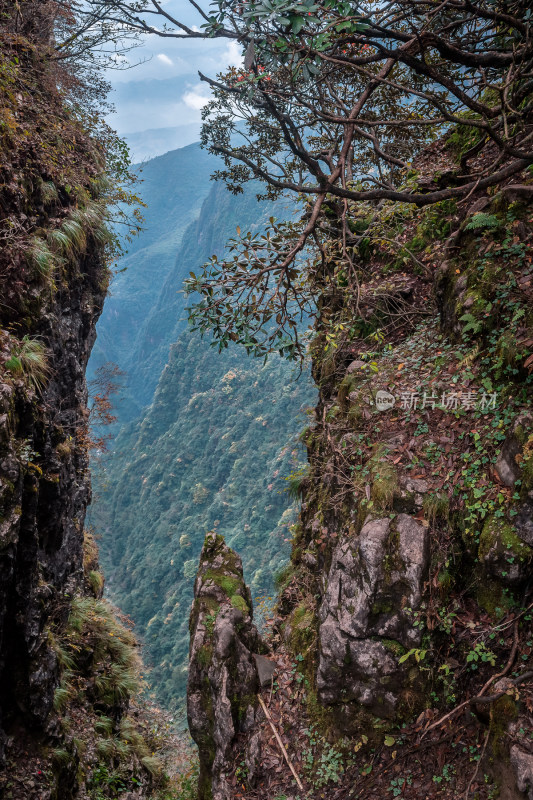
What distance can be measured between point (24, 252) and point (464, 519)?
6625 mm

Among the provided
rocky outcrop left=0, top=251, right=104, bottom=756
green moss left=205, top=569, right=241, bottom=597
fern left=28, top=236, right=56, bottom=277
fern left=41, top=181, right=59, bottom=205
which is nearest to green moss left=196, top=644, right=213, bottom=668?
green moss left=205, top=569, right=241, bottom=597

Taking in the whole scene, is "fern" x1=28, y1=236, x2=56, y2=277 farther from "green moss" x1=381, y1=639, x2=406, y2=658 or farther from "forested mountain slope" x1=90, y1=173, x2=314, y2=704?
"forested mountain slope" x1=90, y1=173, x2=314, y2=704

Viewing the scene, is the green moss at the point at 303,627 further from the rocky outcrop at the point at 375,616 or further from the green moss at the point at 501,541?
the green moss at the point at 501,541

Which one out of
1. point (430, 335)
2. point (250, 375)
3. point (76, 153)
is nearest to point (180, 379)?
point (250, 375)

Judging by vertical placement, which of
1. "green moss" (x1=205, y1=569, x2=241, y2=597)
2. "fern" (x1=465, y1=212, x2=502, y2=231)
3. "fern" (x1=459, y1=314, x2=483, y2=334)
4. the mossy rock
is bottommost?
"green moss" (x1=205, y1=569, x2=241, y2=597)

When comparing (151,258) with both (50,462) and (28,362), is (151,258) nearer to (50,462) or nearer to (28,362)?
(50,462)

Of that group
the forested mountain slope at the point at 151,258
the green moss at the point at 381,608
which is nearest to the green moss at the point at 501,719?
the green moss at the point at 381,608

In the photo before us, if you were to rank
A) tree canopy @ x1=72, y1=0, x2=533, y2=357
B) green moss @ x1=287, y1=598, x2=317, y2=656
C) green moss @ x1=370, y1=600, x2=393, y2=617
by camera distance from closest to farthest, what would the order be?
tree canopy @ x1=72, y1=0, x2=533, y2=357
green moss @ x1=370, y1=600, x2=393, y2=617
green moss @ x1=287, y1=598, x2=317, y2=656

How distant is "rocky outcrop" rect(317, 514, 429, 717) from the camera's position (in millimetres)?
4160

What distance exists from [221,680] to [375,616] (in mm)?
2685

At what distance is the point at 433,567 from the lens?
4133 mm

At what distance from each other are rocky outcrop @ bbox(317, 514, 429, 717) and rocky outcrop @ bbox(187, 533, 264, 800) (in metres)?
1.48

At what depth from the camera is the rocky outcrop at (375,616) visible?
13.6 ft

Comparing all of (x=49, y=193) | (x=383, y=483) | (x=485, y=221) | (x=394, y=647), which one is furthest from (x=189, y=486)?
(x=485, y=221)
